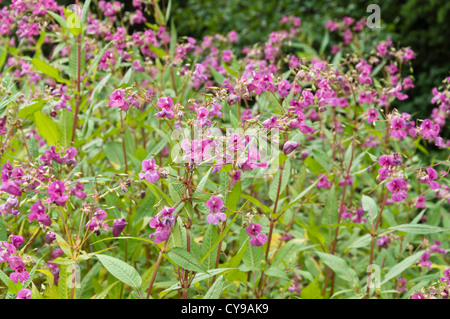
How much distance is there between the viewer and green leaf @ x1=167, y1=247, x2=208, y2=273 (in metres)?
1.51

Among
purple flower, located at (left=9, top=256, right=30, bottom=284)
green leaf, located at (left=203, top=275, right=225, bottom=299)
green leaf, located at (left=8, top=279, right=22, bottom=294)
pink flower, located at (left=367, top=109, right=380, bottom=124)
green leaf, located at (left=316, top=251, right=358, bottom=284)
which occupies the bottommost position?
green leaf, located at (left=316, top=251, right=358, bottom=284)

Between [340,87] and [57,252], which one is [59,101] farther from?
[340,87]

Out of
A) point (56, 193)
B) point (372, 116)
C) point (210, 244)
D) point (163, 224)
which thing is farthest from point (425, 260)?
point (56, 193)

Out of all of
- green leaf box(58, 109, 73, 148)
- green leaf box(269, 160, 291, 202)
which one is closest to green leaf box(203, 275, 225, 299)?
green leaf box(269, 160, 291, 202)

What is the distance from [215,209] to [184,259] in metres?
0.20

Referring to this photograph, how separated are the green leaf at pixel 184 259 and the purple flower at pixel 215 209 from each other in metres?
0.16

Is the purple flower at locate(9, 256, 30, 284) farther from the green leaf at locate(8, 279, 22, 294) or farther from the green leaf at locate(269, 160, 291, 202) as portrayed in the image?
the green leaf at locate(269, 160, 291, 202)

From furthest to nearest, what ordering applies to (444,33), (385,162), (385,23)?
1. (385,23)
2. (444,33)
3. (385,162)

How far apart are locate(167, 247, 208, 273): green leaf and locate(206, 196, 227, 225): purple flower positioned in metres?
0.16

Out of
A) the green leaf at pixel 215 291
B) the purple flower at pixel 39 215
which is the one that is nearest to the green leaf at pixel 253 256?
the green leaf at pixel 215 291

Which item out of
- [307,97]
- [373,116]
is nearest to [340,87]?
[373,116]

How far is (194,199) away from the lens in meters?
1.55

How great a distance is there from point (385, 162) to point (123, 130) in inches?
48.8
